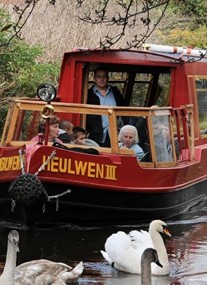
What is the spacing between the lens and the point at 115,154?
1372 centimetres

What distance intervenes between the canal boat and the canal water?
19cm

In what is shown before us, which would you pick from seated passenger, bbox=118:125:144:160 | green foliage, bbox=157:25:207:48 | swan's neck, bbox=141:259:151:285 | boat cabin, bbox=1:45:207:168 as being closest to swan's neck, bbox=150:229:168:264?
swan's neck, bbox=141:259:151:285

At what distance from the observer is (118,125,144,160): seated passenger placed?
13984mm

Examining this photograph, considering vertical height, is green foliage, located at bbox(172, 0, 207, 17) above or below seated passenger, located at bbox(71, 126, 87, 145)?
above

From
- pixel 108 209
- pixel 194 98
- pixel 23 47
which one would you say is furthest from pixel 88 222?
pixel 23 47

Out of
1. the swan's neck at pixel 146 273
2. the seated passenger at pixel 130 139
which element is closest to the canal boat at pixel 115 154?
the seated passenger at pixel 130 139

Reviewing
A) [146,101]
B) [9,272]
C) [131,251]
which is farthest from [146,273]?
[146,101]

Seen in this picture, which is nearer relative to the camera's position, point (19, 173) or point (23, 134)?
point (19, 173)

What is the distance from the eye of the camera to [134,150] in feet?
46.1

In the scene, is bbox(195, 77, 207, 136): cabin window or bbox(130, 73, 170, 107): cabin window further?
bbox(195, 77, 207, 136): cabin window

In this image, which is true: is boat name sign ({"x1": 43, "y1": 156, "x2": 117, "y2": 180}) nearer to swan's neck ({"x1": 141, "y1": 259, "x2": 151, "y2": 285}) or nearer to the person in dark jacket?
the person in dark jacket

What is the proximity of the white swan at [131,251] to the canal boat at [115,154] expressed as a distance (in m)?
Result: 1.62

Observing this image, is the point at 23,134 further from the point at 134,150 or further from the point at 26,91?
the point at 26,91

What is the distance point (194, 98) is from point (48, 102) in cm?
372
